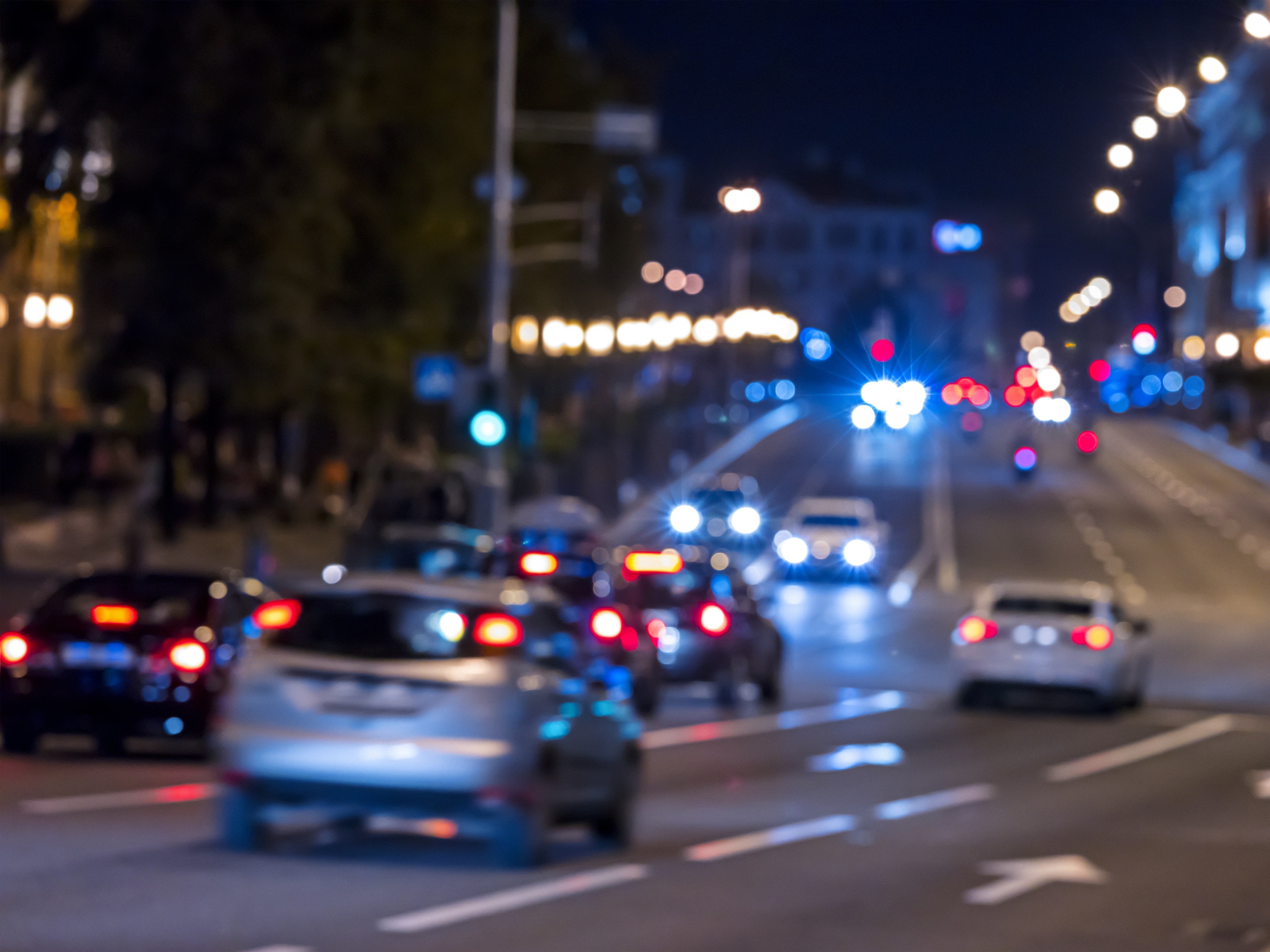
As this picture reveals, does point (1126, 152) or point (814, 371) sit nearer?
point (1126, 152)

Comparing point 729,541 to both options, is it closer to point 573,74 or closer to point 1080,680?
point 573,74

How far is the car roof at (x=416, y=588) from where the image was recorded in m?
12.1

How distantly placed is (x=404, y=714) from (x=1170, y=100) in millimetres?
9522

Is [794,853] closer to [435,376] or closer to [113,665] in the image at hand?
[113,665]

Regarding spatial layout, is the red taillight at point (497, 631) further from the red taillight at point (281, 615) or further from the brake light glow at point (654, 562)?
the brake light glow at point (654, 562)

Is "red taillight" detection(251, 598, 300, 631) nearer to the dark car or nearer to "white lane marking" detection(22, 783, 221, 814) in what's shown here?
"white lane marking" detection(22, 783, 221, 814)

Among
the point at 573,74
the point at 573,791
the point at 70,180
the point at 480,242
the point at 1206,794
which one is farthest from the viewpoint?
the point at 573,74

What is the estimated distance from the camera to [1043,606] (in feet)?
85.5

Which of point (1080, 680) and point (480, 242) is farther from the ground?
point (480, 242)

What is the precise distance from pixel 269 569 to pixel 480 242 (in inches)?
816

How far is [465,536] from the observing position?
2909cm

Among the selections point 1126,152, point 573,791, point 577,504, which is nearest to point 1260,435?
point 577,504

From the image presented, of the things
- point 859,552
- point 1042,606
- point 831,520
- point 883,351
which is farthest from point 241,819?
point 831,520

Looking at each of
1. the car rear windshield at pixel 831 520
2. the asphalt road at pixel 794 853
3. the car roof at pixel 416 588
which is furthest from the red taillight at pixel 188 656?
the car rear windshield at pixel 831 520
